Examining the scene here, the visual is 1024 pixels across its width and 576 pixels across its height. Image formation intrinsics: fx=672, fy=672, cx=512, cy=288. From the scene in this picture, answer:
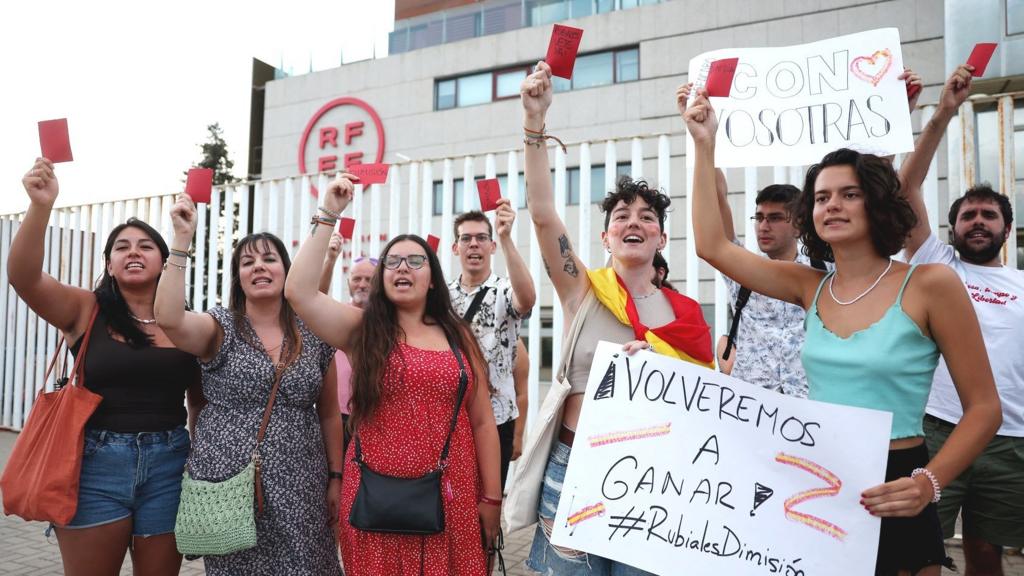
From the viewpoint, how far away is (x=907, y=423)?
1.75 metres

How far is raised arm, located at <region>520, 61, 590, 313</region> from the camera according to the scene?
234 cm

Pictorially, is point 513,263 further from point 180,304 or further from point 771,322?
point 180,304

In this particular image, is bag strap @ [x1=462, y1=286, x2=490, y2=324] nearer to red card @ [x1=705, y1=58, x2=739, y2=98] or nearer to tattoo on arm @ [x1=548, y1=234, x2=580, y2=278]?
tattoo on arm @ [x1=548, y1=234, x2=580, y2=278]

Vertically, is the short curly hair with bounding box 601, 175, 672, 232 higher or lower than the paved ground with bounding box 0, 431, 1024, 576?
higher

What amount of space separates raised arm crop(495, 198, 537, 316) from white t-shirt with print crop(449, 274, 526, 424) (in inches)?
4.5

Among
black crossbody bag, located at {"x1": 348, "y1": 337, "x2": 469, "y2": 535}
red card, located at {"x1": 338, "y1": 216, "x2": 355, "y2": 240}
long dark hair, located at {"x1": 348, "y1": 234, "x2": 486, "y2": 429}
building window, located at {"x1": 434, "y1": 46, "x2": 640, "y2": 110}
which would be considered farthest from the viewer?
building window, located at {"x1": 434, "y1": 46, "x2": 640, "y2": 110}

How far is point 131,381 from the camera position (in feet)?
8.93

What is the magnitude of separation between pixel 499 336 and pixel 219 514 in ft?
5.43

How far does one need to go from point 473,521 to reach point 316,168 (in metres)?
17.5

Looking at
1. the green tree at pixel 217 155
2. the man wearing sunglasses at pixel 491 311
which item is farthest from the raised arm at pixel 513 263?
the green tree at pixel 217 155

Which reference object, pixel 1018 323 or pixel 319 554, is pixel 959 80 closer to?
pixel 1018 323

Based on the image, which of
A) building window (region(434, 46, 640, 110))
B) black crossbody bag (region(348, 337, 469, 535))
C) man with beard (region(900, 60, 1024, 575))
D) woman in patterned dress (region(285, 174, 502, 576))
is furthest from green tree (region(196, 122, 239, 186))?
man with beard (region(900, 60, 1024, 575))

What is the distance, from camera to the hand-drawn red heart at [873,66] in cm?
287

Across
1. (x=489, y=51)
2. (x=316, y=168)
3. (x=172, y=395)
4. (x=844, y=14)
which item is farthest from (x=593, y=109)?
(x=172, y=395)
